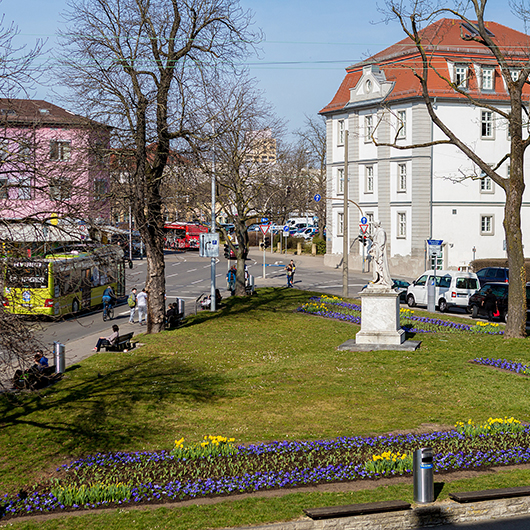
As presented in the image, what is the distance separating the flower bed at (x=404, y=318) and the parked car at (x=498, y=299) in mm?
2114

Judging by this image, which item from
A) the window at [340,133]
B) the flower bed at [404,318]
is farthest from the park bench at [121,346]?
the window at [340,133]

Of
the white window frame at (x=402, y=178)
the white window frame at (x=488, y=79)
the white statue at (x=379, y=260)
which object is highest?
the white window frame at (x=488, y=79)

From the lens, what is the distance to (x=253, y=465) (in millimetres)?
11211

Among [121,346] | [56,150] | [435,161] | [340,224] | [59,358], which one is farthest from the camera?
[340,224]

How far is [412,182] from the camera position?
52125 mm

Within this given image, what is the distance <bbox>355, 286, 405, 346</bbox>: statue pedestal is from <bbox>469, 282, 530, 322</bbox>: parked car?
9692mm

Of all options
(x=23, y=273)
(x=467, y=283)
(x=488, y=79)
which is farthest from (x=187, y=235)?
(x=23, y=273)

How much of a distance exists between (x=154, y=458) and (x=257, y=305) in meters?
21.3

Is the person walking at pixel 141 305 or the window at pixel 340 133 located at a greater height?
the window at pixel 340 133

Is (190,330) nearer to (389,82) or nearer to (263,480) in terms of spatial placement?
(263,480)

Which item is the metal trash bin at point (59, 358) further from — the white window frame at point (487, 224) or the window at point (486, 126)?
the window at point (486, 126)

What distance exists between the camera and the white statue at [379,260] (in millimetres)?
21188

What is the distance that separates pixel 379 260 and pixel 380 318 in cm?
171

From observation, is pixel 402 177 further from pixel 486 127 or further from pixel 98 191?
pixel 98 191
